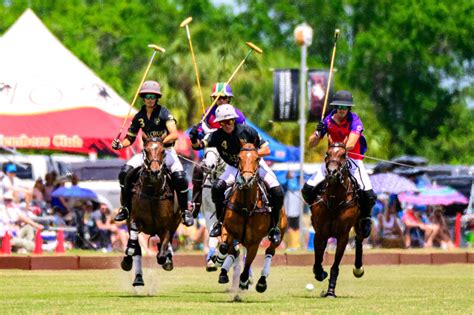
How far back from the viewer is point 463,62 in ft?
238

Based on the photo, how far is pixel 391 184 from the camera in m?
33.8

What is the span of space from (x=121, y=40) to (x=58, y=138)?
4833 cm

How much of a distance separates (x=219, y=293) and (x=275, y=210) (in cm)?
148

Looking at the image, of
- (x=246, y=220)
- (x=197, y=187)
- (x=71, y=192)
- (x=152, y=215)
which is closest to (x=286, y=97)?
(x=71, y=192)

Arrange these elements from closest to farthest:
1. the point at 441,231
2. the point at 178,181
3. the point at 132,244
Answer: the point at 132,244, the point at 178,181, the point at 441,231

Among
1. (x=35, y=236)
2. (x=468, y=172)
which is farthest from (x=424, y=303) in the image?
(x=468, y=172)

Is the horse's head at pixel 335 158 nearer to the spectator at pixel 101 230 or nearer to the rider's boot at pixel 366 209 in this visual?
the rider's boot at pixel 366 209

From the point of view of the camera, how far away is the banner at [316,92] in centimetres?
3412

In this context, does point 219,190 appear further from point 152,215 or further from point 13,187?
point 13,187

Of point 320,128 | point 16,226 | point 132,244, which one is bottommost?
point 16,226

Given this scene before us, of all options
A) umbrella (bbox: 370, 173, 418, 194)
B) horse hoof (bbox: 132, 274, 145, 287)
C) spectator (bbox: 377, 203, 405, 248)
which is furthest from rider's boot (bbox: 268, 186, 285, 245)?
umbrella (bbox: 370, 173, 418, 194)

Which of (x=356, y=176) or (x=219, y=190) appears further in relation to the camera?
(x=356, y=176)

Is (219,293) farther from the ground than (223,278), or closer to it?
closer to it

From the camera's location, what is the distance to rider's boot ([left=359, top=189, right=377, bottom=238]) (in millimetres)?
17312
